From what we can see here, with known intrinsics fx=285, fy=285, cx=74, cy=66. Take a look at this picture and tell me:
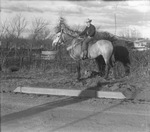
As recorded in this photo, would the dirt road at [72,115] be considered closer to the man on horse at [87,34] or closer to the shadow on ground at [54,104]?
the shadow on ground at [54,104]

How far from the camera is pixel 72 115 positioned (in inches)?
297

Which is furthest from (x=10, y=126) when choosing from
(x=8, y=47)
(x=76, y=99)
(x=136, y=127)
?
(x=8, y=47)

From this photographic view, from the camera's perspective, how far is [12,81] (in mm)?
13375

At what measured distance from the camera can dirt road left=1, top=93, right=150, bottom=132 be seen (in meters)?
6.36

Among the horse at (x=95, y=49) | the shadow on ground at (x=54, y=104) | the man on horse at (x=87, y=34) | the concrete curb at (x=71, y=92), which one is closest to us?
the shadow on ground at (x=54, y=104)

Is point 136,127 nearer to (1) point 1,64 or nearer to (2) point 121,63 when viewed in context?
(2) point 121,63

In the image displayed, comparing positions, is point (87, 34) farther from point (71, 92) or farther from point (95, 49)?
point (71, 92)

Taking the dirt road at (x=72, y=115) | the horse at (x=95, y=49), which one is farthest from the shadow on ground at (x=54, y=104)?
the horse at (x=95, y=49)

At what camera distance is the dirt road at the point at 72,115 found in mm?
6363

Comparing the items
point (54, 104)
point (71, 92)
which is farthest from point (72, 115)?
point (71, 92)

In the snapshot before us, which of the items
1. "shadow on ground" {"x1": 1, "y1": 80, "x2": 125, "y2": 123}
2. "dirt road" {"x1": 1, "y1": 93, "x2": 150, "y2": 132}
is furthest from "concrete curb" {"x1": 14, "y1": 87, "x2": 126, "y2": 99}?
"dirt road" {"x1": 1, "y1": 93, "x2": 150, "y2": 132}

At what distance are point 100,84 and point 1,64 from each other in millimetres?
8172

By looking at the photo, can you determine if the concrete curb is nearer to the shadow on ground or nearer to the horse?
the shadow on ground

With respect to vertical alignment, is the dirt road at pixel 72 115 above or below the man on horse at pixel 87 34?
below
